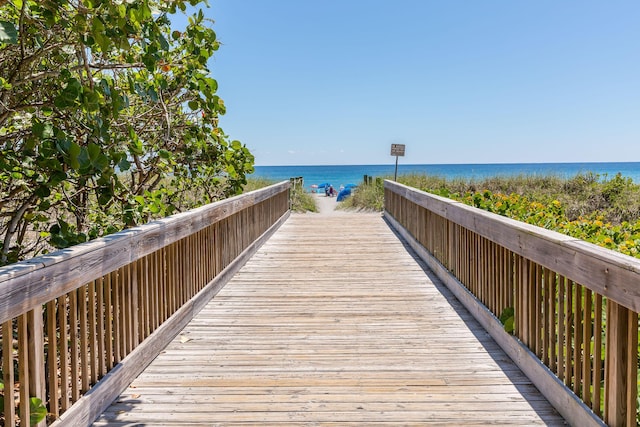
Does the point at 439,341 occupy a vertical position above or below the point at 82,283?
below

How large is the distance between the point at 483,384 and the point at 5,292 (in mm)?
2556

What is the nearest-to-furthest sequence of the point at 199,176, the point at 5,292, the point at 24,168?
the point at 5,292, the point at 24,168, the point at 199,176

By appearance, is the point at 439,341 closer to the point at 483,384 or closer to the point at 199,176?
the point at 483,384

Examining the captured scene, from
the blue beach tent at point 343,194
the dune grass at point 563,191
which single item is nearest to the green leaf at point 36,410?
the dune grass at point 563,191

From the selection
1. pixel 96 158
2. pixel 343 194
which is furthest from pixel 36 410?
pixel 343 194

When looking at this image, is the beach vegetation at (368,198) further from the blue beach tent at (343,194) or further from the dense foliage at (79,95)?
the dense foliage at (79,95)

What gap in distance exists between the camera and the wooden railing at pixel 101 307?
2025mm

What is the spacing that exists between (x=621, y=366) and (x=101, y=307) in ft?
8.26

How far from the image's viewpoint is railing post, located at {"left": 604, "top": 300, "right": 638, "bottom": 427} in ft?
6.89

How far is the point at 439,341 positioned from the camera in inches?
152

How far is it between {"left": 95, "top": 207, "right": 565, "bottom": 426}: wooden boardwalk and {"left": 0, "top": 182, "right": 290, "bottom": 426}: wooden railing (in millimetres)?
176

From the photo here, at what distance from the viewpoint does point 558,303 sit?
2.74m

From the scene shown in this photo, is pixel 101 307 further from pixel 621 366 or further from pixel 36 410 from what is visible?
pixel 621 366

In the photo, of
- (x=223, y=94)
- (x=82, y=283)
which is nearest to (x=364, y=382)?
(x=82, y=283)
